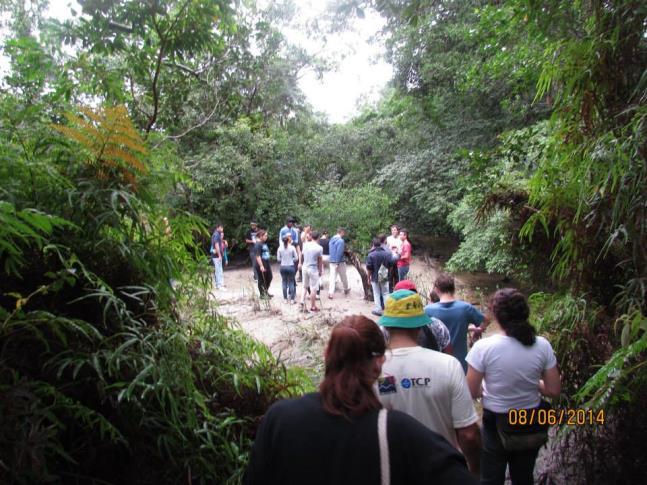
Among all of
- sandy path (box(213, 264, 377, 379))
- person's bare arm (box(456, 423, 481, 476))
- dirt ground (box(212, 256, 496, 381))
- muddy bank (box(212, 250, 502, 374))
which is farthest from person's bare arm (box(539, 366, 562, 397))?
sandy path (box(213, 264, 377, 379))

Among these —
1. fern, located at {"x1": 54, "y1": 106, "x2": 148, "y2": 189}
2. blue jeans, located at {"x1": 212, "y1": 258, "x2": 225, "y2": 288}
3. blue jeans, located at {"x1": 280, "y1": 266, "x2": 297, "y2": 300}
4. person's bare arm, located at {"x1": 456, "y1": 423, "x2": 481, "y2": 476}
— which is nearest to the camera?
person's bare arm, located at {"x1": 456, "y1": 423, "x2": 481, "y2": 476}

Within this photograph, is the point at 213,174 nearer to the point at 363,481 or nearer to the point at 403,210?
the point at 403,210

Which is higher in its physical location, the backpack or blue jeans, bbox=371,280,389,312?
the backpack

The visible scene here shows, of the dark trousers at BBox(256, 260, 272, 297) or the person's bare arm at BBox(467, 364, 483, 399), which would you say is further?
the dark trousers at BBox(256, 260, 272, 297)

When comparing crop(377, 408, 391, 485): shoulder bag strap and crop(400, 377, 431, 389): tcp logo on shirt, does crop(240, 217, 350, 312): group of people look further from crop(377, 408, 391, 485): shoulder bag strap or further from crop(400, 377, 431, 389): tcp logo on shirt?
crop(377, 408, 391, 485): shoulder bag strap

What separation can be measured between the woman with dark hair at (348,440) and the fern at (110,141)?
178cm

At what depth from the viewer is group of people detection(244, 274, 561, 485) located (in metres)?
1.31

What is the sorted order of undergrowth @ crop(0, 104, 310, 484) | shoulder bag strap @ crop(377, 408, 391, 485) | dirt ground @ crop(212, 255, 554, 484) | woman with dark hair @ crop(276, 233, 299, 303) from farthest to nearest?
woman with dark hair @ crop(276, 233, 299, 303) → dirt ground @ crop(212, 255, 554, 484) → undergrowth @ crop(0, 104, 310, 484) → shoulder bag strap @ crop(377, 408, 391, 485)

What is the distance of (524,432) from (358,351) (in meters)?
1.87

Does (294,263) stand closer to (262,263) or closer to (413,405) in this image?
(262,263)
